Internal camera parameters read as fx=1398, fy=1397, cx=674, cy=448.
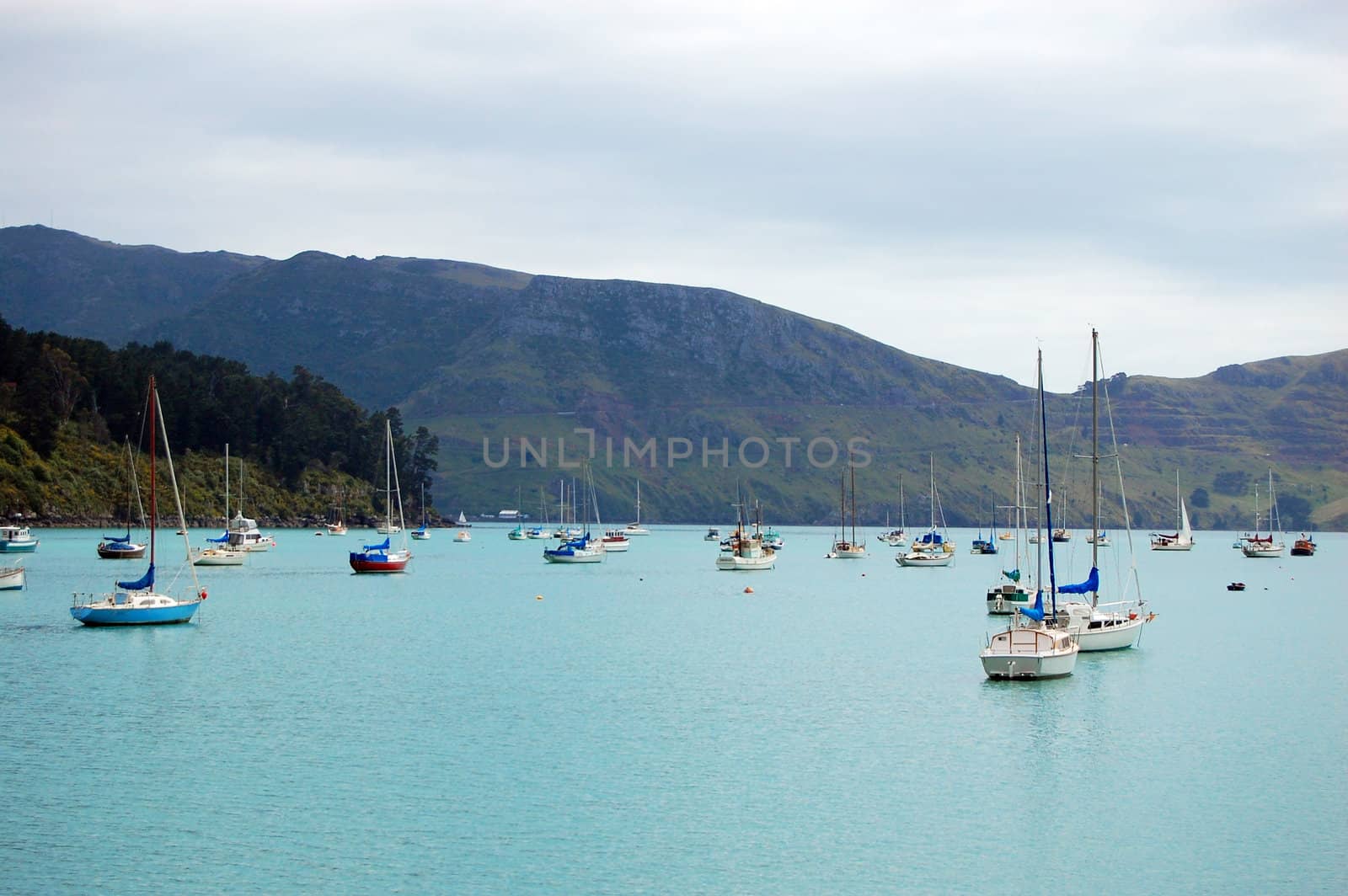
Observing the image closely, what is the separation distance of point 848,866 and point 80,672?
3976cm

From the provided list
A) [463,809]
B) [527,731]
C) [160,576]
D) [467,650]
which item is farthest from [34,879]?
[160,576]

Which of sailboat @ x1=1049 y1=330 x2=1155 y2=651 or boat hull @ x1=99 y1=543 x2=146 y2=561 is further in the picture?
boat hull @ x1=99 y1=543 x2=146 y2=561

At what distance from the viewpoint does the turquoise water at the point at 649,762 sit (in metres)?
31.0

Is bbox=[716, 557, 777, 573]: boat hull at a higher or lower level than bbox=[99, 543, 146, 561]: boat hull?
lower

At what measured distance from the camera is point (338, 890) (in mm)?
28641

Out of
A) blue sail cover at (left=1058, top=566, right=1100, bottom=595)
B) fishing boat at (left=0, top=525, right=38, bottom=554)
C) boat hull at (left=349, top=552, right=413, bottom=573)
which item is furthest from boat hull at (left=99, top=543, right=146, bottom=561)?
blue sail cover at (left=1058, top=566, right=1100, bottom=595)

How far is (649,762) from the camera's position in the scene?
1654 inches

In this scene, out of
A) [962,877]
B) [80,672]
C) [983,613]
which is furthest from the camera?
[983,613]

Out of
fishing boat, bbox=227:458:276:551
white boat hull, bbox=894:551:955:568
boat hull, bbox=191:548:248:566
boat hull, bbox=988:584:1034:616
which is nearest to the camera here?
boat hull, bbox=988:584:1034:616

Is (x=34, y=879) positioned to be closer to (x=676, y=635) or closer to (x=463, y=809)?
(x=463, y=809)

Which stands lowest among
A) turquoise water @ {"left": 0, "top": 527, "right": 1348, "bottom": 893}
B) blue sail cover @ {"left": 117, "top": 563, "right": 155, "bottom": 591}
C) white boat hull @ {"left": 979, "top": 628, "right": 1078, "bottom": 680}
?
turquoise water @ {"left": 0, "top": 527, "right": 1348, "bottom": 893}

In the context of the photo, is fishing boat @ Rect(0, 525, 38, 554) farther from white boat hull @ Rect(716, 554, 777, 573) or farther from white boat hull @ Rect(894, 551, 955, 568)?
white boat hull @ Rect(894, 551, 955, 568)

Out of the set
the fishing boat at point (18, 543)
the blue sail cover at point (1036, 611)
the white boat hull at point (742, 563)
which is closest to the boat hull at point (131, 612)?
the blue sail cover at point (1036, 611)

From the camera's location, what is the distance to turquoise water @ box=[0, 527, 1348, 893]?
102ft
